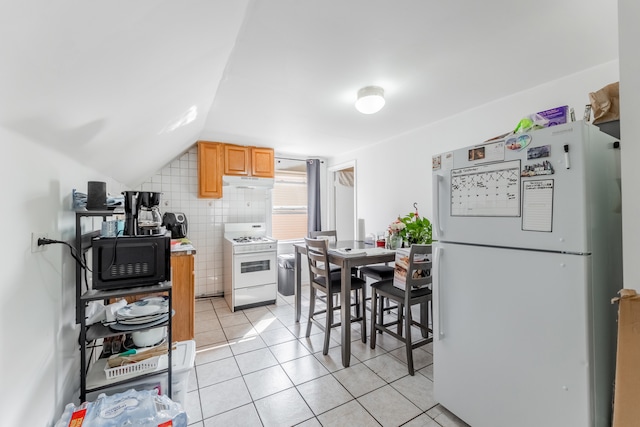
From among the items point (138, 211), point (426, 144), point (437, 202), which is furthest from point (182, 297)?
point (426, 144)

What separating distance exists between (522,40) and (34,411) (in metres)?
3.04

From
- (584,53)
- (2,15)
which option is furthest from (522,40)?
(2,15)

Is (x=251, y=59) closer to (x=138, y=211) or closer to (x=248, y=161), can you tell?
(x=138, y=211)

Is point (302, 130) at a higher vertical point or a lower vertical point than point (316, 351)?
higher

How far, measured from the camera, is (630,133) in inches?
43.8

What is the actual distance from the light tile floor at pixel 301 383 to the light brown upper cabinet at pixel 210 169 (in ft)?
5.94

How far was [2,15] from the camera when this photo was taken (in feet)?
1.69

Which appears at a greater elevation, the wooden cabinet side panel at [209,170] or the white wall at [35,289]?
the wooden cabinet side panel at [209,170]

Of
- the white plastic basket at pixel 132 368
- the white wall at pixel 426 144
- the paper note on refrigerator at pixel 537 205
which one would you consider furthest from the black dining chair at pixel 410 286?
the white plastic basket at pixel 132 368

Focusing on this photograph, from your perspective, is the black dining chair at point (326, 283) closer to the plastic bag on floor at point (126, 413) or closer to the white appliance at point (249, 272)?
the white appliance at point (249, 272)

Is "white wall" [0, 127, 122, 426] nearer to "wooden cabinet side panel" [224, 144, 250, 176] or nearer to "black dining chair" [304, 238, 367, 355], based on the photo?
"black dining chair" [304, 238, 367, 355]

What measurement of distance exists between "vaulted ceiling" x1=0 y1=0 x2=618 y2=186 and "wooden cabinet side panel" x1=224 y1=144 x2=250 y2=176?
1.03 meters

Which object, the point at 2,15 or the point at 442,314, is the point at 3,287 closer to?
the point at 2,15

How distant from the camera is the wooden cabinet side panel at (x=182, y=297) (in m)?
2.59
